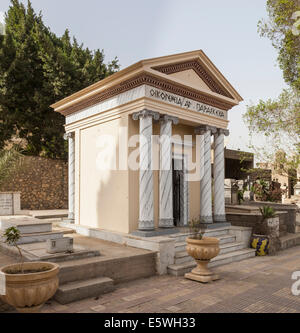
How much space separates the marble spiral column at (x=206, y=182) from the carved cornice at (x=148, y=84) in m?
0.99

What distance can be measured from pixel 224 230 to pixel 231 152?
15.2 metres

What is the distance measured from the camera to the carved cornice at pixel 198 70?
28.6 feet

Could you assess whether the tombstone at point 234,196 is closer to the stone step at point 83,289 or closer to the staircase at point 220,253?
the staircase at point 220,253

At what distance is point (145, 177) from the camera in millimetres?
7984

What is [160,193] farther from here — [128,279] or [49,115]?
[49,115]

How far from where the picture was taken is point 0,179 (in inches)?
533

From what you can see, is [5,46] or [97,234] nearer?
[97,234]

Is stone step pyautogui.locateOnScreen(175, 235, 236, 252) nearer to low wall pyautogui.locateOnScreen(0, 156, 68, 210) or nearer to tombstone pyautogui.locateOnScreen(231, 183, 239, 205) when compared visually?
tombstone pyautogui.locateOnScreen(231, 183, 239, 205)

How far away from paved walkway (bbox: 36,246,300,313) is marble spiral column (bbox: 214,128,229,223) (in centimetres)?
307

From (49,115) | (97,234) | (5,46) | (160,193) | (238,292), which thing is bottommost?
(238,292)

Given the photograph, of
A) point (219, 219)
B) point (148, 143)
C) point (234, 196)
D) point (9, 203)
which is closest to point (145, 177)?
point (148, 143)

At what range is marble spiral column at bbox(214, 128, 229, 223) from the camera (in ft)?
33.8
